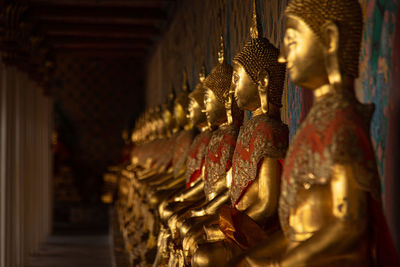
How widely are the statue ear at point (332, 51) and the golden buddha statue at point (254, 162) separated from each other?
72cm

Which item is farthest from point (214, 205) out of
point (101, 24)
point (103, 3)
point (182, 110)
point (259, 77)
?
point (101, 24)

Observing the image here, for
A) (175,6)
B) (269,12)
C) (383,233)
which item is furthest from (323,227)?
(175,6)

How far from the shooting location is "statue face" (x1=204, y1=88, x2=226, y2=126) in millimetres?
3541

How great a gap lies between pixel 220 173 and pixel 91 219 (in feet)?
35.0

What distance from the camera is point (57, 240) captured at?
10422mm

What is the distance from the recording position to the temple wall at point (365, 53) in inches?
79.2

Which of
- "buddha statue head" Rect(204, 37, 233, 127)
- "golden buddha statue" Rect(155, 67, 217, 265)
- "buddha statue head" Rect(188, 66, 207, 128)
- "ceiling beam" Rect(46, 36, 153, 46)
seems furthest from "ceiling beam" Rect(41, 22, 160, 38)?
"buddha statue head" Rect(204, 37, 233, 127)

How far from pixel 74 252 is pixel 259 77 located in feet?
23.2

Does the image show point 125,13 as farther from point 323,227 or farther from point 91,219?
point 323,227

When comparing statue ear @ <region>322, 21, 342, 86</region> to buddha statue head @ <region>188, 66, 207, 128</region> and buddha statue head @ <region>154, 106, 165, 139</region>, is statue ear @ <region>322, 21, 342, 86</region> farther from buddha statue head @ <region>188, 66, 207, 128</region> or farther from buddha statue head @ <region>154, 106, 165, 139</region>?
buddha statue head @ <region>154, 106, 165, 139</region>

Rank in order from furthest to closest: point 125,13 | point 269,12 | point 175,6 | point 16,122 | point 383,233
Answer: point 125,13
point 175,6
point 16,122
point 269,12
point 383,233

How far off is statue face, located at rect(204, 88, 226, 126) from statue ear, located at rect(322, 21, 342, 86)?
1679mm

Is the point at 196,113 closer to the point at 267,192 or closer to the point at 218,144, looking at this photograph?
the point at 218,144

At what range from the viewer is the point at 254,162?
2.57m
